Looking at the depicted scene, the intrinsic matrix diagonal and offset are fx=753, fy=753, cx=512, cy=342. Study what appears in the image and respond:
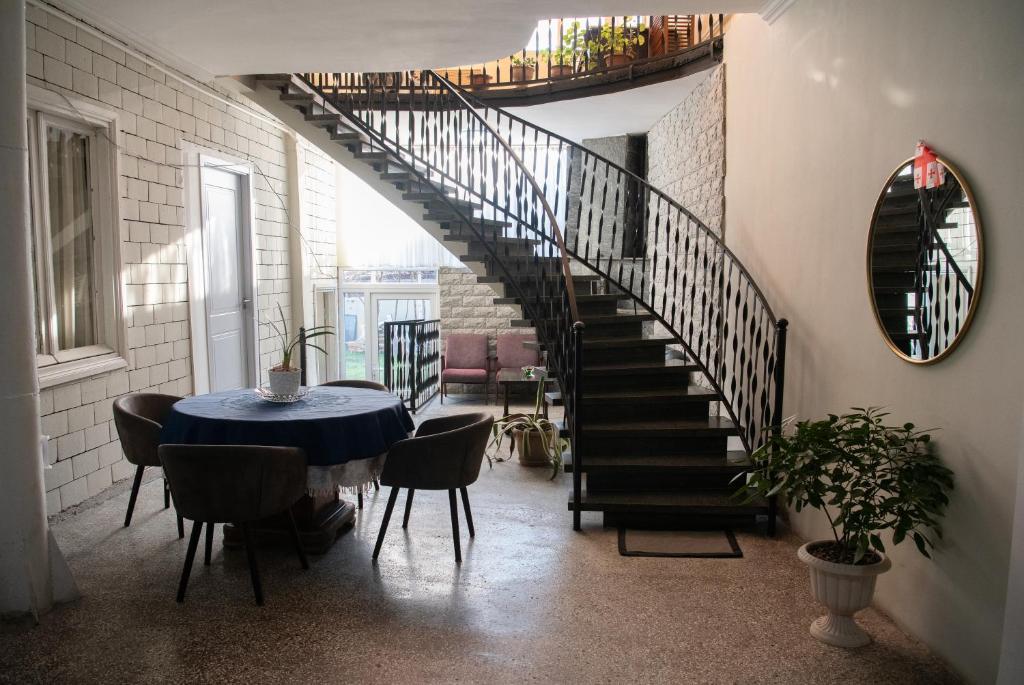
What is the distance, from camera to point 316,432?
3381mm

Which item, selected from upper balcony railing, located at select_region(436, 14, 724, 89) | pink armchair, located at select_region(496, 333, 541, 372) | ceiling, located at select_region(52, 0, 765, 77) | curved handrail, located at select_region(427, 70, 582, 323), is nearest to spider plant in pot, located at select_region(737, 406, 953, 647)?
curved handrail, located at select_region(427, 70, 582, 323)

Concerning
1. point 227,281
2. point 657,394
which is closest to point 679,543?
point 657,394

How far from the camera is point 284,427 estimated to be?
336 centimetres

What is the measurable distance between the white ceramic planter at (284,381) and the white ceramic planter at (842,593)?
8.14 ft

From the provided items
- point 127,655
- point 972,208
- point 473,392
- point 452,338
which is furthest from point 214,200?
point 972,208

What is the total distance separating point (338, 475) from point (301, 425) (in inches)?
11.4

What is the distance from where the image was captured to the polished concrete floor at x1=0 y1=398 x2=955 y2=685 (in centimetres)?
264

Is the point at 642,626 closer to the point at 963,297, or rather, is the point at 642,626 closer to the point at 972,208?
the point at 963,297

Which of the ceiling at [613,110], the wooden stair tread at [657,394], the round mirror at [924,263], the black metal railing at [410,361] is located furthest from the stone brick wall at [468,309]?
the round mirror at [924,263]

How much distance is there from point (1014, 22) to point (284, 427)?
3.09m

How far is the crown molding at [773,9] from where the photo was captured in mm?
4158

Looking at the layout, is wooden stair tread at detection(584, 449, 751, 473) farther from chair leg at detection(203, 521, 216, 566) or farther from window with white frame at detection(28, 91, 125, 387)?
window with white frame at detection(28, 91, 125, 387)

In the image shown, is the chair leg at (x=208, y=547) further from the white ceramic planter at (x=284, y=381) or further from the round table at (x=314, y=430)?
the white ceramic planter at (x=284, y=381)

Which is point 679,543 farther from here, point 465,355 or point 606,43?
point 606,43
